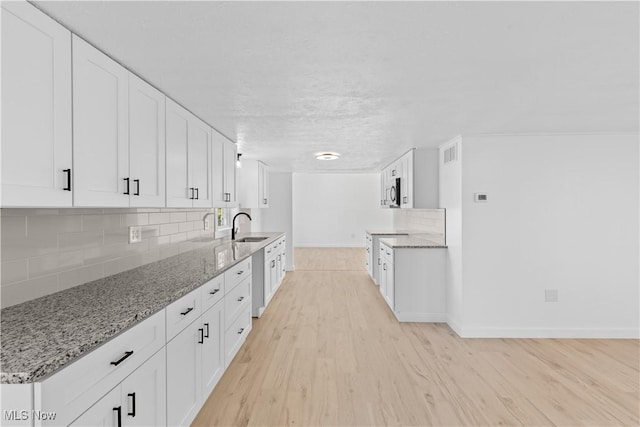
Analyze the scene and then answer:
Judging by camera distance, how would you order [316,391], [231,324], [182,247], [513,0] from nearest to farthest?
[513,0]
[316,391]
[231,324]
[182,247]

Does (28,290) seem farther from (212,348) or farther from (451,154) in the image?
(451,154)

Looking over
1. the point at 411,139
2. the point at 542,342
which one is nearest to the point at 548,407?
the point at 542,342

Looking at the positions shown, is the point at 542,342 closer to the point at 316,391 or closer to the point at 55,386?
the point at 316,391

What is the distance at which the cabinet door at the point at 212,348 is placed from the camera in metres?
2.29

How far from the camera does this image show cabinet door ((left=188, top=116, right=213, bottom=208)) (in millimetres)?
2791

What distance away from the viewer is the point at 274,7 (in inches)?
52.1

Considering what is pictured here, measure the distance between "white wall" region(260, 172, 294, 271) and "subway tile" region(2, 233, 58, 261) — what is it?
5.23 meters

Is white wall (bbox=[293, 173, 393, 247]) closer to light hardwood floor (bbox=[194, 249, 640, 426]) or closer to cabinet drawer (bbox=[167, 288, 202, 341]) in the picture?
light hardwood floor (bbox=[194, 249, 640, 426])

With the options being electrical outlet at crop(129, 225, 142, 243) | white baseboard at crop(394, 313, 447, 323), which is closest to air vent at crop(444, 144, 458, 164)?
white baseboard at crop(394, 313, 447, 323)

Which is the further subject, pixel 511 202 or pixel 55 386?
pixel 511 202

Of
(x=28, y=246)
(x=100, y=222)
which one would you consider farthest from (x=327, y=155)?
(x=28, y=246)

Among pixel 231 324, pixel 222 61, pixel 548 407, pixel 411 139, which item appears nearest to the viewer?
pixel 222 61

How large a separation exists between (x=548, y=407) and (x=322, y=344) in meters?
1.91

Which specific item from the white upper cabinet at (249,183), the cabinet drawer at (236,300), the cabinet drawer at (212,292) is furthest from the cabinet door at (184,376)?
the white upper cabinet at (249,183)
